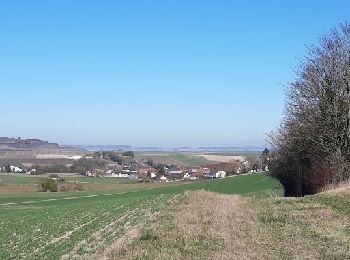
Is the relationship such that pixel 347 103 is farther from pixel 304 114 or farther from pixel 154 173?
pixel 154 173

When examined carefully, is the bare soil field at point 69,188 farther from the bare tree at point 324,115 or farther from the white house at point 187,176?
the bare tree at point 324,115

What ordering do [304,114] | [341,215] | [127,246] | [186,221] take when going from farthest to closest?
1. [304,114]
2. [341,215]
3. [186,221]
4. [127,246]

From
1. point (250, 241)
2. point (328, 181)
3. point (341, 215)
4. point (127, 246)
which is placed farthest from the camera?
point (328, 181)

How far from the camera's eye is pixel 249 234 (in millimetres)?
15492

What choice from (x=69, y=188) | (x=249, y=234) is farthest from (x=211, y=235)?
(x=69, y=188)

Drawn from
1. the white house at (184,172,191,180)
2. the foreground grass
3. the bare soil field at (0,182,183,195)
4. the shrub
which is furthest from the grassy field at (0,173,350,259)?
the white house at (184,172,191,180)

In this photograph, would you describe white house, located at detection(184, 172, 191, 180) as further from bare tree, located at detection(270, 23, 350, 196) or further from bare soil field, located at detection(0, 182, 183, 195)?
bare tree, located at detection(270, 23, 350, 196)

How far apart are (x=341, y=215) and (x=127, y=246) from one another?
32.6ft

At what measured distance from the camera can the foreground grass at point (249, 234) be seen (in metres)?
12.3

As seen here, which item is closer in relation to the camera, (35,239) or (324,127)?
(35,239)

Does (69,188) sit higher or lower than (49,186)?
lower

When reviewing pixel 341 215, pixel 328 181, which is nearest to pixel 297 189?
pixel 328 181

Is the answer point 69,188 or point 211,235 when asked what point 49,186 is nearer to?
point 69,188

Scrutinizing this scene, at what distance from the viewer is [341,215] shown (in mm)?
19578
